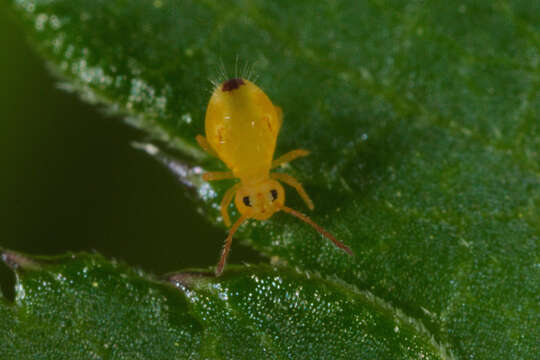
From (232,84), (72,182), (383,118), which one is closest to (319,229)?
(383,118)

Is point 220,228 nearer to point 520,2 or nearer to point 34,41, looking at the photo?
point 34,41

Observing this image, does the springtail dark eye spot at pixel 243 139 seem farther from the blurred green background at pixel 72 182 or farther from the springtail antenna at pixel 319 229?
the blurred green background at pixel 72 182

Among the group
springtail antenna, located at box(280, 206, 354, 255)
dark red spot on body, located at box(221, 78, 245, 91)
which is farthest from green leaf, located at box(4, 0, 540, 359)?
dark red spot on body, located at box(221, 78, 245, 91)

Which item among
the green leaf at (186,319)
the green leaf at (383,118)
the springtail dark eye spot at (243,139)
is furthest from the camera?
the springtail dark eye spot at (243,139)

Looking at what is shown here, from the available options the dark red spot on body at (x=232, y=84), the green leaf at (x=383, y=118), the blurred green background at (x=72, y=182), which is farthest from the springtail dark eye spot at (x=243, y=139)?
the blurred green background at (x=72, y=182)

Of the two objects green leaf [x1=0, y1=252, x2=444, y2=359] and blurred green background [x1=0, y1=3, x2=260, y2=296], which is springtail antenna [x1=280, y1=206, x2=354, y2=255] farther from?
blurred green background [x1=0, y1=3, x2=260, y2=296]

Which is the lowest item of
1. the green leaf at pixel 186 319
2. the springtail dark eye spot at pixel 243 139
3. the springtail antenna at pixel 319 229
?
the green leaf at pixel 186 319
